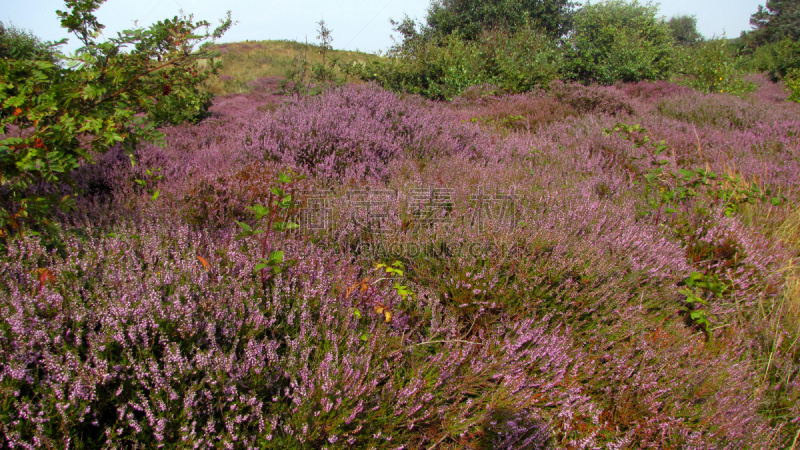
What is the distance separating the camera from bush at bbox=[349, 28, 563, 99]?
898 cm

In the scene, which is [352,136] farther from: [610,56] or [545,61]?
[610,56]

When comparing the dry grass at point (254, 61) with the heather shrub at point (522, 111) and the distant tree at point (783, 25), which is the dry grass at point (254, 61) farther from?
the distant tree at point (783, 25)

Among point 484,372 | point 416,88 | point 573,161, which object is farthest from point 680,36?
point 484,372

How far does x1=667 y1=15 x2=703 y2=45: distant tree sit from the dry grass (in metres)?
41.8

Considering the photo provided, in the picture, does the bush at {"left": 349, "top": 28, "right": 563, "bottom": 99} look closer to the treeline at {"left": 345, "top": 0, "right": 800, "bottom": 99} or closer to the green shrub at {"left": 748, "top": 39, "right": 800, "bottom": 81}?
the treeline at {"left": 345, "top": 0, "right": 800, "bottom": 99}

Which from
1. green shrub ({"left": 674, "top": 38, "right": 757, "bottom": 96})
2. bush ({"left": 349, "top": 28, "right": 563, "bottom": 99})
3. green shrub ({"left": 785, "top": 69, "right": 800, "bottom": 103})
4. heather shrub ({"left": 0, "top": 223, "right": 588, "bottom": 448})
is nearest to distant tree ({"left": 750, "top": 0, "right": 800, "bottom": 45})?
green shrub ({"left": 785, "top": 69, "right": 800, "bottom": 103})

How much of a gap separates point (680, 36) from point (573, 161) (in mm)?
54675

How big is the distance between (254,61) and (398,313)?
62.6 ft

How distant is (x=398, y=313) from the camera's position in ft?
6.40

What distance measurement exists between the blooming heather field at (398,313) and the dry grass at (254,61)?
28.7 ft

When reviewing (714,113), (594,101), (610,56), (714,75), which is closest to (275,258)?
(594,101)

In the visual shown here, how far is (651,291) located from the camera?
238cm

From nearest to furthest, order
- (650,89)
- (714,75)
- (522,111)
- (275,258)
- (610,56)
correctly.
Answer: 1. (275,258)
2. (522,111)
3. (650,89)
4. (610,56)
5. (714,75)

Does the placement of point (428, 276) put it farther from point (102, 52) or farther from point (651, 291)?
point (102, 52)
